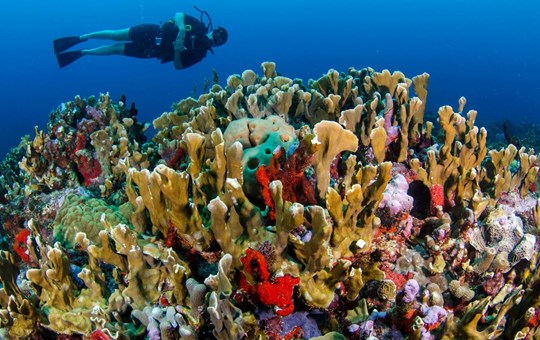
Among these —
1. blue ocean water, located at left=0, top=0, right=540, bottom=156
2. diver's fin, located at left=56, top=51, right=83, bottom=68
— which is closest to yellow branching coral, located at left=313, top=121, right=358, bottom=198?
diver's fin, located at left=56, top=51, right=83, bottom=68

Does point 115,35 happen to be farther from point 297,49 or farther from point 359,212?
point 297,49

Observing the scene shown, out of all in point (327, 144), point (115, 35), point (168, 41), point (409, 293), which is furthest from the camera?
point (115, 35)

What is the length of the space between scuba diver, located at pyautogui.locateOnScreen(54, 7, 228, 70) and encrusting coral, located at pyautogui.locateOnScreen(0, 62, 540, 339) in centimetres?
883

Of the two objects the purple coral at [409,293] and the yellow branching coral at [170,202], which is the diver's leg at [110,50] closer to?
the yellow branching coral at [170,202]

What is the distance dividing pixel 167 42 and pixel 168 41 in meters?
0.05

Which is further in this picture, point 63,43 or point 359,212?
point 63,43

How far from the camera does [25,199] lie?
19.4 feet

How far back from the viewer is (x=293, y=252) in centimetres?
288

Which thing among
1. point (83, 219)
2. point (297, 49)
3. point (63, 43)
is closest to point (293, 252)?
point (83, 219)

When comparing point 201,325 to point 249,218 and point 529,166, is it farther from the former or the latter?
point 529,166

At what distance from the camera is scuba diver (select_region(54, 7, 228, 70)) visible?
12.1m

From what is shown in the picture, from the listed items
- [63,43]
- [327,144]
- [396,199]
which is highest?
[63,43]

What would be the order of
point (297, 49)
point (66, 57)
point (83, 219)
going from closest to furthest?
point (83, 219) < point (66, 57) < point (297, 49)

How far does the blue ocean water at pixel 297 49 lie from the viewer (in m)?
73.4
